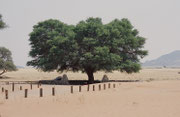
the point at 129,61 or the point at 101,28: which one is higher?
the point at 101,28

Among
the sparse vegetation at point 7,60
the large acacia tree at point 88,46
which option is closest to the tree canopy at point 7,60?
the sparse vegetation at point 7,60

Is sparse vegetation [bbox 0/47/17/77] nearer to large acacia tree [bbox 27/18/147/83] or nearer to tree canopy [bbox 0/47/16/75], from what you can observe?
tree canopy [bbox 0/47/16/75]

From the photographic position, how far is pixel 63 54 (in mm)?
46562

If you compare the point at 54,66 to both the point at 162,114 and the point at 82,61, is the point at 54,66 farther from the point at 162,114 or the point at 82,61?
the point at 162,114

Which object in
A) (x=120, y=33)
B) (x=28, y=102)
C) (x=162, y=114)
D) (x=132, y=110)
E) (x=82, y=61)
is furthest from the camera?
(x=120, y=33)

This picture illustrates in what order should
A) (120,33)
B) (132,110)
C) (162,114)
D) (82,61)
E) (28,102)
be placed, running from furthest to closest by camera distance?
(120,33)
(82,61)
(28,102)
(132,110)
(162,114)

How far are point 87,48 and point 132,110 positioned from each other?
31549mm

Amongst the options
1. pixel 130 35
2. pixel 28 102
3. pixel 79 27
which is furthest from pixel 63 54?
pixel 28 102

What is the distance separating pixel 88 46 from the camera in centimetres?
4759

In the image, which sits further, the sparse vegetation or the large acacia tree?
the sparse vegetation

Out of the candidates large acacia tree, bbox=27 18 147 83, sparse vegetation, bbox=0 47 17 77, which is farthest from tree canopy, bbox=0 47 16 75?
large acacia tree, bbox=27 18 147 83

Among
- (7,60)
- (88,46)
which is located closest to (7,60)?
(7,60)

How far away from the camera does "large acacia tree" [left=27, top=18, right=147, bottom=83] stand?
45375 millimetres

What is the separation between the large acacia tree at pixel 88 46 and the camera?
45375 mm
